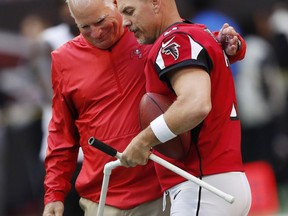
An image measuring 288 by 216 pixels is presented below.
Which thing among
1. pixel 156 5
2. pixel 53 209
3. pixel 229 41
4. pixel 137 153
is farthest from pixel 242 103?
pixel 137 153

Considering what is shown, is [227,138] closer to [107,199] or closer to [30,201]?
[107,199]

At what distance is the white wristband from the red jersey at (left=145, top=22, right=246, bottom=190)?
0.82 feet

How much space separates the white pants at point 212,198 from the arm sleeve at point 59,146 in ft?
3.30

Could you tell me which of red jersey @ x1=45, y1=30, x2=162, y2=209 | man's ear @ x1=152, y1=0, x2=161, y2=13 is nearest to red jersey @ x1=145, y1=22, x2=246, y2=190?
man's ear @ x1=152, y1=0, x2=161, y2=13

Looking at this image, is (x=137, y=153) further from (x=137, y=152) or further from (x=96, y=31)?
(x=96, y=31)

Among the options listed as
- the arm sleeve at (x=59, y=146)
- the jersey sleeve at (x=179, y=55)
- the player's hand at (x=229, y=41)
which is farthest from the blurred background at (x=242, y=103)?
the jersey sleeve at (x=179, y=55)

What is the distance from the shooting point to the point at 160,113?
588 cm

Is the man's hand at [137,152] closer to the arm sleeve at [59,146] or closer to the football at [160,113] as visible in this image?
the football at [160,113]

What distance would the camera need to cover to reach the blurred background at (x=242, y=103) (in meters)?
12.1

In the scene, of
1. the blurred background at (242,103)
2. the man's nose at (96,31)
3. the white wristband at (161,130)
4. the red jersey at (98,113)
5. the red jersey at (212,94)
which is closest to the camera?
the white wristband at (161,130)

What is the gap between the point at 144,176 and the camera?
662 cm

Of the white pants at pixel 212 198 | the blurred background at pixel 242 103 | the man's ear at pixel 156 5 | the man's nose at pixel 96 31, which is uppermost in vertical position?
the man's ear at pixel 156 5

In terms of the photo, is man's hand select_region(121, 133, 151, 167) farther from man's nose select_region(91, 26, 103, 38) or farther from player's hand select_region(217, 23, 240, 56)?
man's nose select_region(91, 26, 103, 38)

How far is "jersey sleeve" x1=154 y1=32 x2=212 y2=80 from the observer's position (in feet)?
18.6
